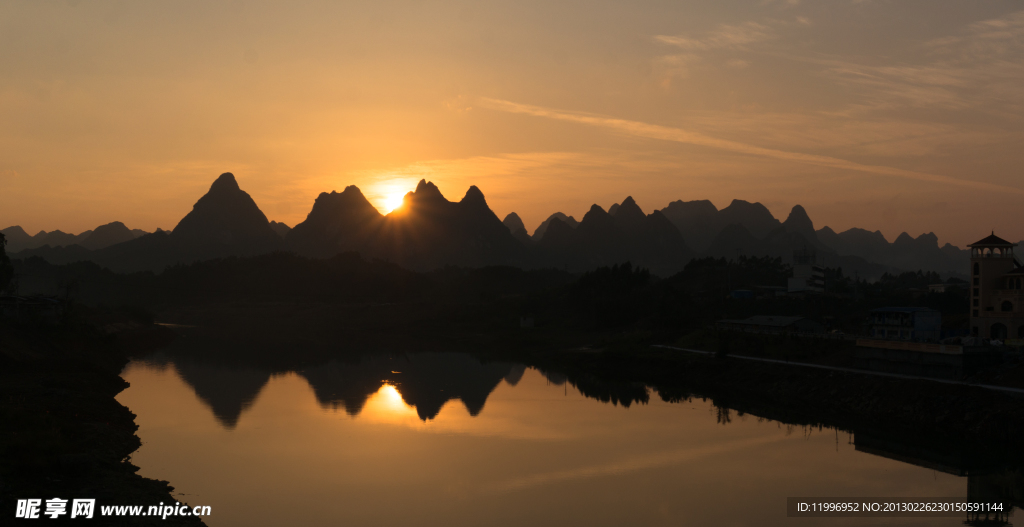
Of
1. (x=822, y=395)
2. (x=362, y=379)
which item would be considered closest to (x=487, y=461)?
(x=822, y=395)

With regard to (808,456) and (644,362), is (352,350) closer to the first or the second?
(644,362)

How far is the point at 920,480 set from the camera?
26609 millimetres

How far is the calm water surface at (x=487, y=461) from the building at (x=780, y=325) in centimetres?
1576

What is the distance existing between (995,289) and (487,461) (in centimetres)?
3538

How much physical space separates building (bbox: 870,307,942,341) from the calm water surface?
583 inches

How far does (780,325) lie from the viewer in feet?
182

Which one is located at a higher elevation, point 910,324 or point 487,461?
point 910,324

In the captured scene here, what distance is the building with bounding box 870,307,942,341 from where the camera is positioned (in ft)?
149

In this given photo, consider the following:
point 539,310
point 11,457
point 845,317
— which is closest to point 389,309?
point 539,310

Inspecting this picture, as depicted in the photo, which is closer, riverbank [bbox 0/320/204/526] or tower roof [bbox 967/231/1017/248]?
riverbank [bbox 0/320/204/526]

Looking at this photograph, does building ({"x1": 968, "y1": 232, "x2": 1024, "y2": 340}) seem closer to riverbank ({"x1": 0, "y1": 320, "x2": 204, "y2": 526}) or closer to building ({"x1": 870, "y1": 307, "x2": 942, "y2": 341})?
building ({"x1": 870, "y1": 307, "x2": 942, "y2": 341})

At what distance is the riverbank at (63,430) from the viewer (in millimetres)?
19078

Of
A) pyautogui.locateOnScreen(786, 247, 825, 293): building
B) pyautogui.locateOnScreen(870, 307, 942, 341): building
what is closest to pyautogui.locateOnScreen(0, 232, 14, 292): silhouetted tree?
pyautogui.locateOnScreen(870, 307, 942, 341): building

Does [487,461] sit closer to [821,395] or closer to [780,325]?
[821,395]
